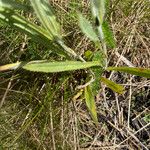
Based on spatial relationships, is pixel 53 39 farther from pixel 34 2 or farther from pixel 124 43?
pixel 124 43

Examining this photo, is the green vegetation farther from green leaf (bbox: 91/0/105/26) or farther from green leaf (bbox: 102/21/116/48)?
green leaf (bbox: 91/0/105/26)

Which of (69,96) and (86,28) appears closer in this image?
(86,28)

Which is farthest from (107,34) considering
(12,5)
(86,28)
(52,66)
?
(12,5)

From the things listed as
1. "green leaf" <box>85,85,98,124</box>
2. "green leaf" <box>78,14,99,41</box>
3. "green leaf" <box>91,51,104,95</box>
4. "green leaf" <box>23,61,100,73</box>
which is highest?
"green leaf" <box>78,14,99,41</box>

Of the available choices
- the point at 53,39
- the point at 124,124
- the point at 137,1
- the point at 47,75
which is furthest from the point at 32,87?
the point at 137,1

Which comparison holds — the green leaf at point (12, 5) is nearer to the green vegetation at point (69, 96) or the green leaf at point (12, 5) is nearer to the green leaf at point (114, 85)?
the green vegetation at point (69, 96)

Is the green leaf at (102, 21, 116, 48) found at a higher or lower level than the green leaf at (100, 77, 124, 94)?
higher

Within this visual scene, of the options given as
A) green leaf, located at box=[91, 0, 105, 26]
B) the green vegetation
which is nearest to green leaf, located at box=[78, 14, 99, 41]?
green leaf, located at box=[91, 0, 105, 26]

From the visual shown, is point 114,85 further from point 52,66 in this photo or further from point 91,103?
point 52,66
